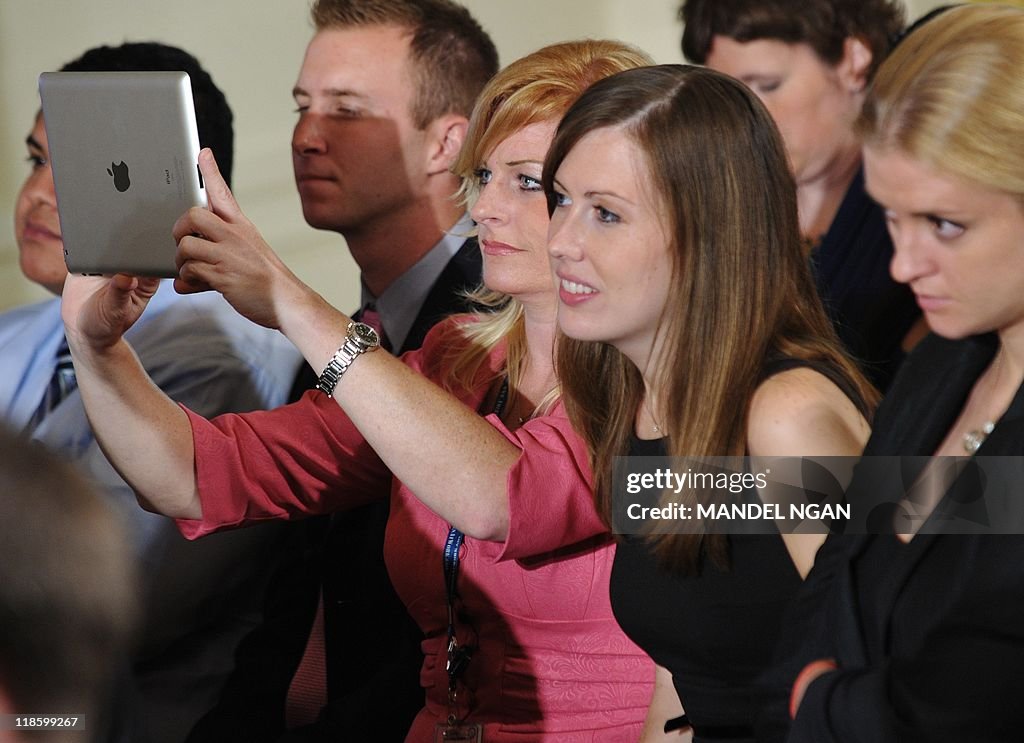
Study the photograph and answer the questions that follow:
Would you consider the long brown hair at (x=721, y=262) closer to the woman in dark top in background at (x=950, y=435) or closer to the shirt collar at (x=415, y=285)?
the woman in dark top in background at (x=950, y=435)

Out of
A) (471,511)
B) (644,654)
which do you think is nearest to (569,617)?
(644,654)

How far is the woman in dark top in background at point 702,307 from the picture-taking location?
126 centimetres

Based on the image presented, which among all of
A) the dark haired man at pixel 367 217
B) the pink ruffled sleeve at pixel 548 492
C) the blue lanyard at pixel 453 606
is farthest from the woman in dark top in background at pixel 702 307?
the dark haired man at pixel 367 217

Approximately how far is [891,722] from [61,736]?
2.01 ft

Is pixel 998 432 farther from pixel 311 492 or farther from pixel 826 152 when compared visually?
pixel 826 152

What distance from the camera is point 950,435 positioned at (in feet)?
3.59

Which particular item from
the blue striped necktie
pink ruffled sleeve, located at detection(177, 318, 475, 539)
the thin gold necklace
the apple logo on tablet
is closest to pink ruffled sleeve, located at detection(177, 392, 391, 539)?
pink ruffled sleeve, located at detection(177, 318, 475, 539)

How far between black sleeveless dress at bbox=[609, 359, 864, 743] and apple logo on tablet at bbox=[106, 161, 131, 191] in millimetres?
647

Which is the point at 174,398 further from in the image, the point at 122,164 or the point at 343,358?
the point at 343,358

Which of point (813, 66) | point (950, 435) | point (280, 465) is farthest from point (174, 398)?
point (950, 435)

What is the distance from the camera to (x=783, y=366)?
1.25 meters

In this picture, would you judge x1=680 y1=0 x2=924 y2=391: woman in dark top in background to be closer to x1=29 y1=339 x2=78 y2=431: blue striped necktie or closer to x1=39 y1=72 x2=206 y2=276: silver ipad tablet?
x1=39 y1=72 x2=206 y2=276: silver ipad tablet

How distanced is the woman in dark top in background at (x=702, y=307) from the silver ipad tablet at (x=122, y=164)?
42 cm

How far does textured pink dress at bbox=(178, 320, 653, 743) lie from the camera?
Result: 1480mm
